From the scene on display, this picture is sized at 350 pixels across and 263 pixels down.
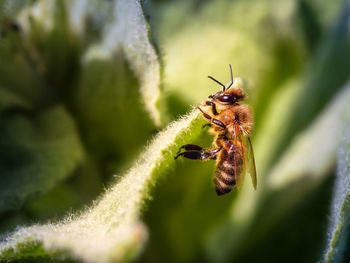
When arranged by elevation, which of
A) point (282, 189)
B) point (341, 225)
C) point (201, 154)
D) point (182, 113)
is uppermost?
point (182, 113)

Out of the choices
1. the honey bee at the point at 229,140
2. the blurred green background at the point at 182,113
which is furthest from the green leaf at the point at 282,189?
the honey bee at the point at 229,140

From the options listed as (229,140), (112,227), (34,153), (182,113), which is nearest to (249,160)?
(229,140)

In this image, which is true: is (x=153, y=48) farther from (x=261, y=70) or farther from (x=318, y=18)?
(x=318, y=18)

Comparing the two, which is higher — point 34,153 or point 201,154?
point 34,153

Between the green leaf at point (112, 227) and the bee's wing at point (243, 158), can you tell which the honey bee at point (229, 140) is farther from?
the green leaf at point (112, 227)

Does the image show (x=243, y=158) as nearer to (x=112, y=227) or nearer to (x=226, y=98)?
(x=226, y=98)

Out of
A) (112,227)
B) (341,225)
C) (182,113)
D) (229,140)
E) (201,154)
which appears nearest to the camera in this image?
(112,227)

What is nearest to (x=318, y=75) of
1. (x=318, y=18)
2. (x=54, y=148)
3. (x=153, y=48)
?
(x=318, y=18)
